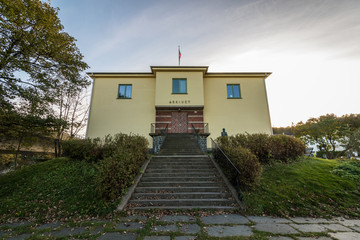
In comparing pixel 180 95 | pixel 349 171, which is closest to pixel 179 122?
pixel 180 95

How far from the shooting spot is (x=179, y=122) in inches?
543

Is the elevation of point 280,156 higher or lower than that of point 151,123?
lower

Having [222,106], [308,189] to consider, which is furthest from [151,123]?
[308,189]

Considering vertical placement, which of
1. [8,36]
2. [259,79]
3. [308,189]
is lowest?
[308,189]

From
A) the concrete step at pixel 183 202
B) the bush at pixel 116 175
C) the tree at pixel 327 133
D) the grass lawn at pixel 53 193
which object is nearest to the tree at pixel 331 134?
the tree at pixel 327 133

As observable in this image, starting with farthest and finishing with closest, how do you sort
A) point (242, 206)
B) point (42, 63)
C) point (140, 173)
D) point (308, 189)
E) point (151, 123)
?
point (151, 123) → point (42, 63) → point (140, 173) → point (308, 189) → point (242, 206)

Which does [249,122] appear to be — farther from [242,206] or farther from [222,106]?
[242,206]

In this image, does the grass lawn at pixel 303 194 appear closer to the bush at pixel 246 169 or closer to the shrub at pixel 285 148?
the bush at pixel 246 169

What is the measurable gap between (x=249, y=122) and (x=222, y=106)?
2.98 m

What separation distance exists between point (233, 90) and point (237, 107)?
185cm

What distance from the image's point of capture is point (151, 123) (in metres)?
13.3

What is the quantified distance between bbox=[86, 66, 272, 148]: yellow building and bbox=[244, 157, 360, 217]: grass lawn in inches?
270

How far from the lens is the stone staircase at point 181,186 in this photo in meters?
4.87

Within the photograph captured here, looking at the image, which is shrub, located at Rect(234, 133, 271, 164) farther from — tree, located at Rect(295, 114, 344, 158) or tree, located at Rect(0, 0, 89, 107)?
tree, located at Rect(295, 114, 344, 158)
